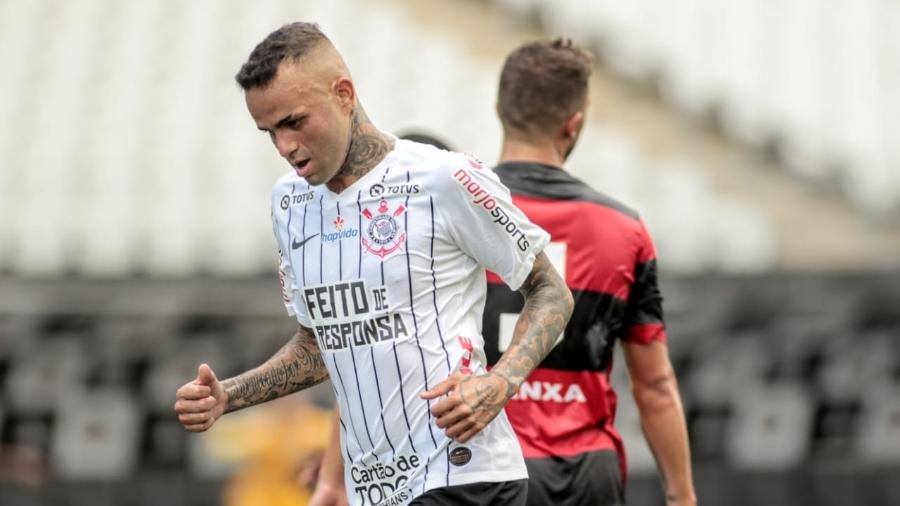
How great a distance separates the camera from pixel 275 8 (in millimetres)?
20812

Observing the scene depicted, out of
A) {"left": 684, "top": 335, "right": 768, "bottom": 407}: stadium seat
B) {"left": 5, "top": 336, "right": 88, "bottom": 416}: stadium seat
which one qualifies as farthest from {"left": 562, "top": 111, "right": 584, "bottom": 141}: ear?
{"left": 5, "top": 336, "right": 88, "bottom": 416}: stadium seat

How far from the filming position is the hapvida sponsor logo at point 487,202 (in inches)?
157

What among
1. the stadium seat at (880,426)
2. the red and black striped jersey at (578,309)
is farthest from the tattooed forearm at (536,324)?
the stadium seat at (880,426)

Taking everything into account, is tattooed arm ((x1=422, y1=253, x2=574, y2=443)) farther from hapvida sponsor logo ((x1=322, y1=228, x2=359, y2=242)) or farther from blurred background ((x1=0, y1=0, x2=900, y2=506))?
blurred background ((x1=0, y1=0, x2=900, y2=506))

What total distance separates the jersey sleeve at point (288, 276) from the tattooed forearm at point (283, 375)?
73mm

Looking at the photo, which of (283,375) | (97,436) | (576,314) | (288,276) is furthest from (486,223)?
(97,436)

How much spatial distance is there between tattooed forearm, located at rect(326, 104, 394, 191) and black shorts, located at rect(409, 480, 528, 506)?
786 millimetres

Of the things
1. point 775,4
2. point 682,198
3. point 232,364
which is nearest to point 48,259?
point 232,364

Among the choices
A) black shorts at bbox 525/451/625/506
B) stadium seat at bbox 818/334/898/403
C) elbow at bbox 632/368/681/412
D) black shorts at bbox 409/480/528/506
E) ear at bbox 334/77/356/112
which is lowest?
stadium seat at bbox 818/334/898/403

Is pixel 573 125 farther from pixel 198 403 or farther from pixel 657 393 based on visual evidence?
pixel 198 403

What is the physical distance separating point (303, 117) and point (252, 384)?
30.9 inches

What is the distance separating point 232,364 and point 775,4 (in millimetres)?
11459

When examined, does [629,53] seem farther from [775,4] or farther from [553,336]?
[553,336]

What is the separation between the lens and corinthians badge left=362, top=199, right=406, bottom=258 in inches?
157
